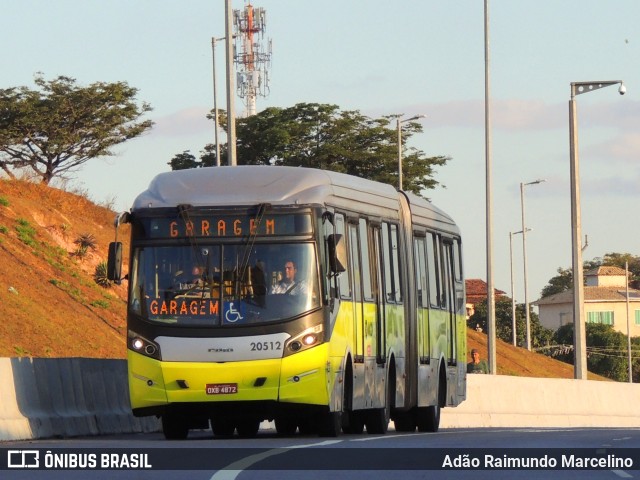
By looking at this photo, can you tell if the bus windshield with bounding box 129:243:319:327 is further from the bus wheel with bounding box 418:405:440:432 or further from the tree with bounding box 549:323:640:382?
the tree with bounding box 549:323:640:382

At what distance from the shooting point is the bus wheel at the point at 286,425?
2280 cm

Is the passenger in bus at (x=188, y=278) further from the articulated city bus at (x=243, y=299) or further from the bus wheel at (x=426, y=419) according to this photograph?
the bus wheel at (x=426, y=419)

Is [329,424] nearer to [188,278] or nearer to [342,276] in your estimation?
[342,276]

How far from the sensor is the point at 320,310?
2116 cm

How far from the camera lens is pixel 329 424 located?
2184 cm

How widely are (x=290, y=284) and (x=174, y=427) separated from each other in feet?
8.71

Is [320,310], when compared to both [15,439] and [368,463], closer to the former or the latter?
[15,439]

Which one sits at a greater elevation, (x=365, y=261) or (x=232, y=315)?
(x=365, y=261)

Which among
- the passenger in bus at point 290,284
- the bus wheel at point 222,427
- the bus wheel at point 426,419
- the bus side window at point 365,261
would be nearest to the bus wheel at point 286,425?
the bus wheel at point 222,427

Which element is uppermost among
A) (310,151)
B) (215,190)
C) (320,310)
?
(310,151)

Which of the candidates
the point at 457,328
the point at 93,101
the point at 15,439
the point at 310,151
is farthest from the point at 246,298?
the point at 310,151
